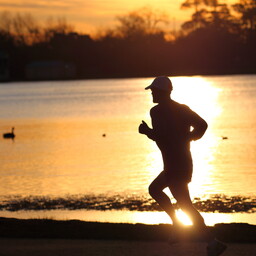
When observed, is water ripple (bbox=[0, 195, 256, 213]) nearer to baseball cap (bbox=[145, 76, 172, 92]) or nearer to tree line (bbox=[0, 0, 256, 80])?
baseball cap (bbox=[145, 76, 172, 92])

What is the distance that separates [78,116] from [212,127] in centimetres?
1947

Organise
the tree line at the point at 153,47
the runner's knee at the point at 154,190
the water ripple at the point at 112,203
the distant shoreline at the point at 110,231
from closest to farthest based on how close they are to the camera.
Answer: the runner's knee at the point at 154,190 → the distant shoreline at the point at 110,231 → the water ripple at the point at 112,203 → the tree line at the point at 153,47

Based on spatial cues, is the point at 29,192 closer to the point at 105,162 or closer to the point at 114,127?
the point at 105,162

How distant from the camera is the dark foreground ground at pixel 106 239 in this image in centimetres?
904

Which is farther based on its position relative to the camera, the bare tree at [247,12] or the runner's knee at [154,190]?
the bare tree at [247,12]

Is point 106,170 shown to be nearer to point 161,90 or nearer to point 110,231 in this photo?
point 110,231

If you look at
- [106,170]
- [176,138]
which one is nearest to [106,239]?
[176,138]

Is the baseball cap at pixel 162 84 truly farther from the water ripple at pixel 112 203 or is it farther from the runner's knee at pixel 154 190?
the water ripple at pixel 112 203

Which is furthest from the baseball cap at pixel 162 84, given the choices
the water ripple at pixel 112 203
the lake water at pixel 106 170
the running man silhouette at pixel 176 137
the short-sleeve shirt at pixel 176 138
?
the water ripple at pixel 112 203

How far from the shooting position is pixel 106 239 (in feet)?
32.6

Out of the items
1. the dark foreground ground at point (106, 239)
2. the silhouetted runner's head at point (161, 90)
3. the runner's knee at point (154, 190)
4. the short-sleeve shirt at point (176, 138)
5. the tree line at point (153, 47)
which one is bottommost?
the dark foreground ground at point (106, 239)

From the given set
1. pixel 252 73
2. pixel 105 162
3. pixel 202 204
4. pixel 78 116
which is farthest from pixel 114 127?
Result: pixel 252 73

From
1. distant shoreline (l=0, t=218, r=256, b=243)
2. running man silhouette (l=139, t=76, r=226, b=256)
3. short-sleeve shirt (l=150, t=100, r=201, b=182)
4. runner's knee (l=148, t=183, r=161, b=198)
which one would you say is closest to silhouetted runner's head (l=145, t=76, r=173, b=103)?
running man silhouette (l=139, t=76, r=226, b=256)

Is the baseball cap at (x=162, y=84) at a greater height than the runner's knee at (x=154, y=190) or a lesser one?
greater
